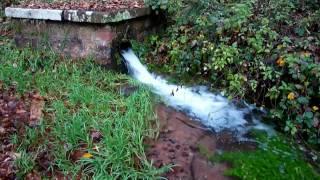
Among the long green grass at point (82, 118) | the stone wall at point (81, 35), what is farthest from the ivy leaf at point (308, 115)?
the stone wall at point (81, 35)

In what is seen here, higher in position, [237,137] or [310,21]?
[310,21]

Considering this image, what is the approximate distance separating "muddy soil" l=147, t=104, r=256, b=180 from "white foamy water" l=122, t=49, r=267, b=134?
0.18 m

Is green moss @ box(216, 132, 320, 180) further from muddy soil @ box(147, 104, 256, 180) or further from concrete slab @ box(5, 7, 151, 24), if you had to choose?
concrete slab @ box(5, 7, 151, 24)

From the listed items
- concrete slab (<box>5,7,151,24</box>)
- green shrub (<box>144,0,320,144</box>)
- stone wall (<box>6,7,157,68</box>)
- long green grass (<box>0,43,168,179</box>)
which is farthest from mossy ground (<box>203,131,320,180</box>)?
concrete slab (<box>5,7,151,24</box>)

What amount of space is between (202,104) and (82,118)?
1502mm

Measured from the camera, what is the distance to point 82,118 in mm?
3762

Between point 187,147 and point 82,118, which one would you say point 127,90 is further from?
A: point 187,147

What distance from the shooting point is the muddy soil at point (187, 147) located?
10.8 ft

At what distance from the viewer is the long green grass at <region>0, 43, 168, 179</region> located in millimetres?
3238

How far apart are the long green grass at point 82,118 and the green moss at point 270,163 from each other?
707 millimetres

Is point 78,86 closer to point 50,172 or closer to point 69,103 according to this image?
point 69,103

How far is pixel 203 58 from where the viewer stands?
4883 mm

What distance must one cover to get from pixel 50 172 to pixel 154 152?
94 centimetres

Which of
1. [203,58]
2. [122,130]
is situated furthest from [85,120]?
[203,58]
